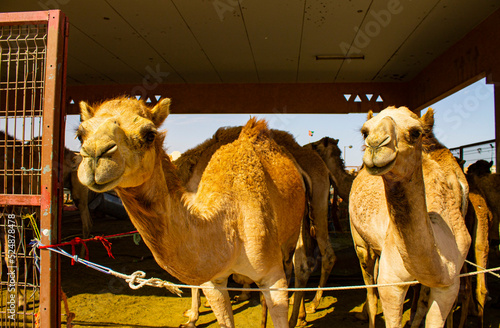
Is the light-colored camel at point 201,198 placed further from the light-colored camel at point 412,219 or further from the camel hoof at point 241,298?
the camel hoof at point 241,298

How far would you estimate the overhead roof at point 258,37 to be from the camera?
191 inches

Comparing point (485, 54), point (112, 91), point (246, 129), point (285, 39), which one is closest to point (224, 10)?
point (285, 39)

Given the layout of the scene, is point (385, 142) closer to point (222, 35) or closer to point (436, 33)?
point (222, 35)

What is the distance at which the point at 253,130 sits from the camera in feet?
12.6

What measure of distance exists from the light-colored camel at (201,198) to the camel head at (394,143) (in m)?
1.19

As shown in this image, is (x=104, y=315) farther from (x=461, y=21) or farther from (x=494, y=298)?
(x=461, y=21)

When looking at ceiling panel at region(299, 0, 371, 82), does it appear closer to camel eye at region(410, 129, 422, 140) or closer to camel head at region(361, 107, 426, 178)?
camel head at region(361, 107, 426, 178)

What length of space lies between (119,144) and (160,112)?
562mm

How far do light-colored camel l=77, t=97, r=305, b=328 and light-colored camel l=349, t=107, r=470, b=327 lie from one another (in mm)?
944

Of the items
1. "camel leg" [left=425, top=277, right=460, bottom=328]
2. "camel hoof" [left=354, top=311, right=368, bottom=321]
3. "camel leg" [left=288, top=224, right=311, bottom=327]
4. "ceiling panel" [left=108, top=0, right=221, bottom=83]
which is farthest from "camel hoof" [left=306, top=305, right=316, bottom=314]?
"ceiling panel" [left=108, top=0, right=221, bottom=83]

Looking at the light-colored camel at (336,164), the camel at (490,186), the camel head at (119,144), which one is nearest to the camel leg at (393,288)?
the camel head at (119,144)

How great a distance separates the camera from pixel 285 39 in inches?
236

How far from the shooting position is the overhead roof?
484 centimetres

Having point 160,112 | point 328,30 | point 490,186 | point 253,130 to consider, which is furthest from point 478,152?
point 160,112
